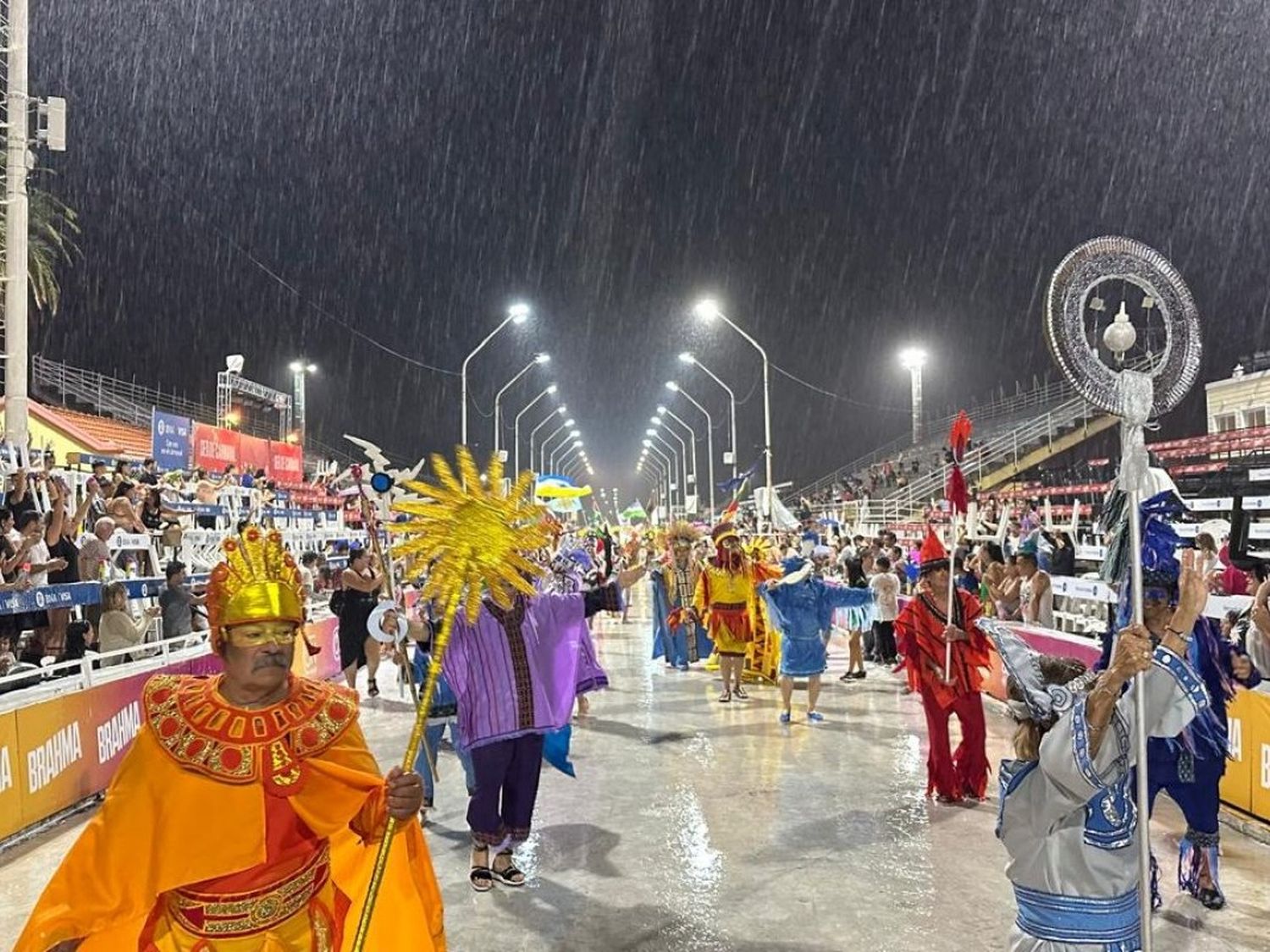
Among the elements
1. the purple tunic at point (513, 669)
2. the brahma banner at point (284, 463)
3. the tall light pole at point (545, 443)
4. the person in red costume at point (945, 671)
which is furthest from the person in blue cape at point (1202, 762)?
the tall light pole at point (545, 443)

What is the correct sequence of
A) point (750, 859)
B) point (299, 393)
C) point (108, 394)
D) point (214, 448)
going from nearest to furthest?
point (750, 859), point (214, 448), point (108, 394), point (299, 393)

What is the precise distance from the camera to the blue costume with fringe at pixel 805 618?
10.7 metres

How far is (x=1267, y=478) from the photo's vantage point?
34.0 feet

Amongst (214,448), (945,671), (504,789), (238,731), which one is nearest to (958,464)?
(945,671)

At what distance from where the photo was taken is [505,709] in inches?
231

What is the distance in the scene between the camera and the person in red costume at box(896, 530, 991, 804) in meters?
7.51

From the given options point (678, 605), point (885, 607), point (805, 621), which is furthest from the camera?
point (678, 605)

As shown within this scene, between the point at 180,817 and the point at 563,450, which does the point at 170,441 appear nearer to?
the point at 180,817

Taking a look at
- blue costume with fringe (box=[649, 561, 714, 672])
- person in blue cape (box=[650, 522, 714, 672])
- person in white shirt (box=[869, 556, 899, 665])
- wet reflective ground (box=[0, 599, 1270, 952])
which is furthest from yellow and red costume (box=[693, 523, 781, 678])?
wet reflective ground (box=[0, 599, 1270, 952])

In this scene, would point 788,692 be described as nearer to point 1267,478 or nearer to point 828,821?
point 828,821

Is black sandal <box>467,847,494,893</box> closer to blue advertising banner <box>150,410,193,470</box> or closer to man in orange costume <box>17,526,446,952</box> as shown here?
man in orange costume <box>17,526,446,952</box>

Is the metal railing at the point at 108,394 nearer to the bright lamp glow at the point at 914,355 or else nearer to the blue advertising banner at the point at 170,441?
the blue advertising banner at the point at 170,441

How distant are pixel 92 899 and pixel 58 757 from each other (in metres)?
5.42

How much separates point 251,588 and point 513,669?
10.0 ft
